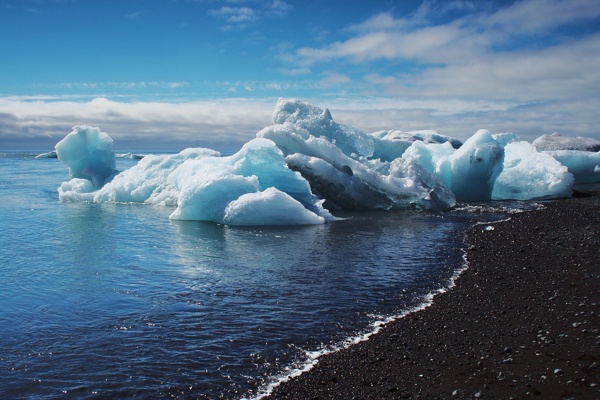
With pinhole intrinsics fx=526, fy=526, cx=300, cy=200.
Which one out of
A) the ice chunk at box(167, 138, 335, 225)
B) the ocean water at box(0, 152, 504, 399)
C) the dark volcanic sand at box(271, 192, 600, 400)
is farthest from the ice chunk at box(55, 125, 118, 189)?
the dark volcanic sand at box(271, 192, 600, 400)

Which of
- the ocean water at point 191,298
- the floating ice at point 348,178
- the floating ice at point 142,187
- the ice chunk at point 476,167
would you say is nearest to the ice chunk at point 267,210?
the ocean water at point 191,298

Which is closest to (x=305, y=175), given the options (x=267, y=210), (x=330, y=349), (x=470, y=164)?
(x=267, y=210)

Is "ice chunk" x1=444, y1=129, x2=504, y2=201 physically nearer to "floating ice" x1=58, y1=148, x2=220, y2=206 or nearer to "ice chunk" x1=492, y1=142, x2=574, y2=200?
"ice chunk" x1=492, y1=142, x2=574, y2=200

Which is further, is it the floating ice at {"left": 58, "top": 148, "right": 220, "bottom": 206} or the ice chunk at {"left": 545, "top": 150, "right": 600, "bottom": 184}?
the ice chunk at {"left": 545, "top": 150, "right": 600, "bottom": 184}

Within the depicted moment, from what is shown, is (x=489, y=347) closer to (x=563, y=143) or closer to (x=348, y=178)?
(x=348, y=178)

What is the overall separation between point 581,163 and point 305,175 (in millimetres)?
22094

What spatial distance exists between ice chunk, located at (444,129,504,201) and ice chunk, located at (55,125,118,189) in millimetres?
16455

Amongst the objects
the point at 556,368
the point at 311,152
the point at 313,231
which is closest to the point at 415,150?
the point at 311,152

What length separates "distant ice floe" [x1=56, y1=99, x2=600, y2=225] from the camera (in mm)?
16359

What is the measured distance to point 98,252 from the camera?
1227cm

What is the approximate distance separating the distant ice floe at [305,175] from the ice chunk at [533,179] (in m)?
0.05

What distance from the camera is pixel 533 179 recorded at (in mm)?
24953

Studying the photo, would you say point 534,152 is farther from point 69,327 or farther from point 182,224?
point 69,327

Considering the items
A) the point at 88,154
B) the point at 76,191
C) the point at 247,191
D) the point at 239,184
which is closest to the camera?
the point at 239,184
